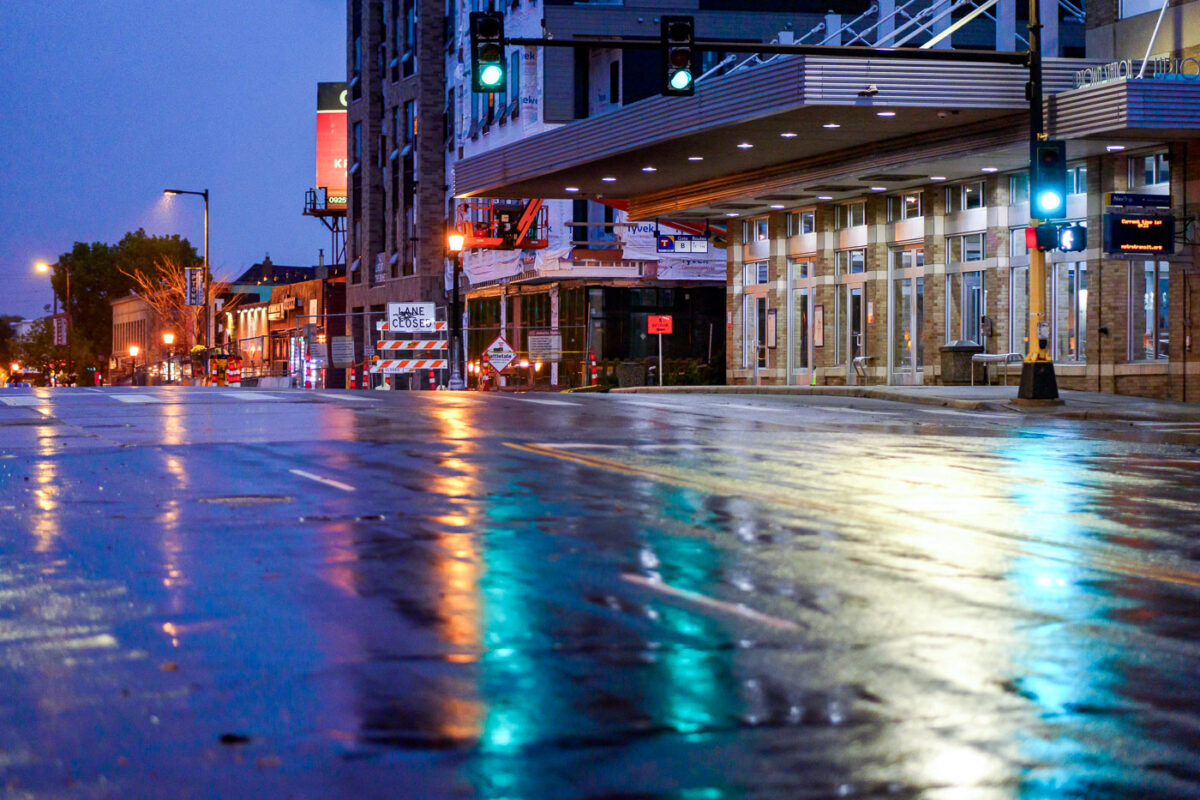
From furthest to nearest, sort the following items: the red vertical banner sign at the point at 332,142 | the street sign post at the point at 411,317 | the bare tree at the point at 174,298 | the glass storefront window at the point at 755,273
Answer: the red vertical banner sign at the point at 332,142 < the bare tree at the point at 174,298 < the street sign post at the point at 411,317 < the glass storefront window at the point at 755,273

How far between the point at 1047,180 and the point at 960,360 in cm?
1217

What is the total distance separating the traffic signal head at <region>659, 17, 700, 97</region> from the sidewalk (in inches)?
378

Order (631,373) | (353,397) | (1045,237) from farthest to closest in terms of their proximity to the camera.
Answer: (631,373) → (353,397) → (1045,237)

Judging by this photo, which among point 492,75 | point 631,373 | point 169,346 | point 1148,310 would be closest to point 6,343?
point 169,346

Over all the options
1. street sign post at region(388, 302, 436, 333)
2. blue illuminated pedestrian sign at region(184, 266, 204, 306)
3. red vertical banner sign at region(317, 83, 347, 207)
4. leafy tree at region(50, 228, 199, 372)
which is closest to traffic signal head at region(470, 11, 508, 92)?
street sign post at region(388, 302, 436, 333)

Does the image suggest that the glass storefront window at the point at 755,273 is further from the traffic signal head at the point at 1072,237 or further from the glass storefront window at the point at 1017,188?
the traffic signal head at the point at 1072,237

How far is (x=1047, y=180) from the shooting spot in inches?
1124

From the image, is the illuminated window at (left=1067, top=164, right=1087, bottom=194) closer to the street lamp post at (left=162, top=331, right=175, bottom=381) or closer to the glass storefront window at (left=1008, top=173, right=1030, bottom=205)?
the glass storefront window at (left=1008, top=173, right=1030, bottom=205)

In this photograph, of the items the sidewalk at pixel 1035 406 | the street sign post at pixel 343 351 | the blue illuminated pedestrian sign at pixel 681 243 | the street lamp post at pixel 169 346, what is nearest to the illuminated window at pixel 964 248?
the sidewalk at pixel 1035 406

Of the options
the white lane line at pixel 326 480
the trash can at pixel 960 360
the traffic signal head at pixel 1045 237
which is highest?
the traffic signal head at pixel 1045 237

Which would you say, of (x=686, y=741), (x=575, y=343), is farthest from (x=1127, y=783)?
(x=575, y=343)

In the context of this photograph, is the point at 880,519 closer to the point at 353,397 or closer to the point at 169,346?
the point at 353,397

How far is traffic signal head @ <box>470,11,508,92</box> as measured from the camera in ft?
76.3

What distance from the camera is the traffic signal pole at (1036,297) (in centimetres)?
2839
